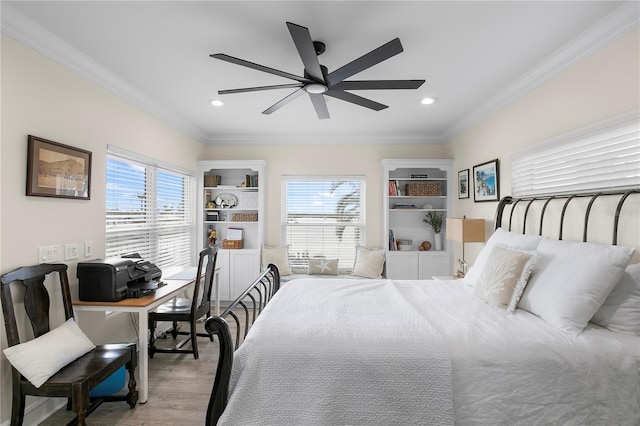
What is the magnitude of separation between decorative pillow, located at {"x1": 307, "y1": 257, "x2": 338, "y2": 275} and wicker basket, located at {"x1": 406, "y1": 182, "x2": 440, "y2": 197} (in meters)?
1.57

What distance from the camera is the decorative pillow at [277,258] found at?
4588 mm

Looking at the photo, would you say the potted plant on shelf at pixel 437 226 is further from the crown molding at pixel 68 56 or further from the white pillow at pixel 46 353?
the white pillow at pixel 46 353

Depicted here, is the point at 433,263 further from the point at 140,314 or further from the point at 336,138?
the point at 140,314

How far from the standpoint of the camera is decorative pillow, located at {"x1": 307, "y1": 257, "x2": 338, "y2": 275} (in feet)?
15.0

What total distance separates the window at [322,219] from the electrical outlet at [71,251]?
280 centimetres

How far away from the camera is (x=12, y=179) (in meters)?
1.95

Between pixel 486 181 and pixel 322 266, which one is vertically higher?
pixel 486 181

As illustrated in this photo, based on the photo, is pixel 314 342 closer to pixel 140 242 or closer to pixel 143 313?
pixel 143 313

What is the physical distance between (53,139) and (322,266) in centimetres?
337

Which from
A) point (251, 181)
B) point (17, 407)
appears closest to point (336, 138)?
point (251, 181)

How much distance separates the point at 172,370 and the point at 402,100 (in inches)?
141

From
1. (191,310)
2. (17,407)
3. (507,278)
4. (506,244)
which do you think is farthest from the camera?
(191,310)

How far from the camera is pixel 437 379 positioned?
54.3 inches

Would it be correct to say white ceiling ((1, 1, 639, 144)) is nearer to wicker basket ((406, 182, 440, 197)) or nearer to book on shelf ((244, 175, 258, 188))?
wicker basket ((406, 182, 440, 197))
